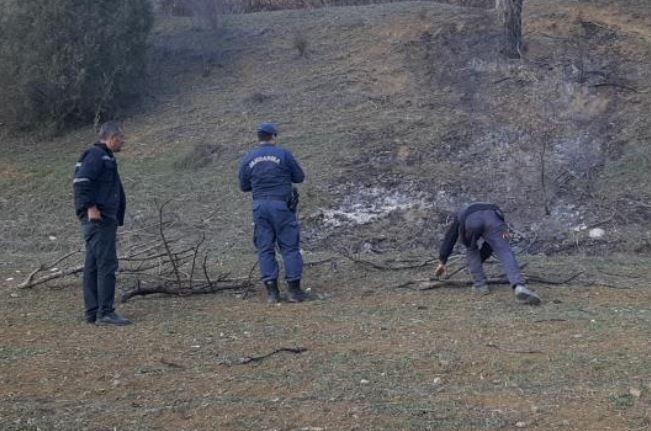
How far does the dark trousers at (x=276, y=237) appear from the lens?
914cm

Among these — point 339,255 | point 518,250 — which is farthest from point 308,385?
point 518,250

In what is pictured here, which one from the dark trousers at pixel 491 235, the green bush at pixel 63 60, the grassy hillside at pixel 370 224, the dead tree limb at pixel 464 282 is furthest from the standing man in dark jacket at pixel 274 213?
the green bush at pixel 63 60

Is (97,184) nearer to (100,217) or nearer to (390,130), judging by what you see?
(100,217)

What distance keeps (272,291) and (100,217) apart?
174cm

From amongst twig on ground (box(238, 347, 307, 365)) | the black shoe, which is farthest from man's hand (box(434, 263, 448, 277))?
the black shoe

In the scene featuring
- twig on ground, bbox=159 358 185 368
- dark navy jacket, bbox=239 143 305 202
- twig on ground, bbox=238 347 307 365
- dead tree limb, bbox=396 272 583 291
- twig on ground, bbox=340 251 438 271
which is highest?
dark navy jacket, bbox=239 143 305 202

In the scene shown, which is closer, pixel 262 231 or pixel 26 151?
pixel 262 231

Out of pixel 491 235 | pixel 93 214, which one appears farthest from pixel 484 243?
pixel 93 214

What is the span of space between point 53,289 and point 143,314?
1.56 m

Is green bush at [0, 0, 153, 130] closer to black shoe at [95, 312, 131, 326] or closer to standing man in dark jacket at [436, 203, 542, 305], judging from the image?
black shoe at [95, 312, 131, 326]

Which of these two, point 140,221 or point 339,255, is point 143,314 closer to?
point 339,255

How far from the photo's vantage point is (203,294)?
955cm

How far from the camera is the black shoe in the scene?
8234 mm

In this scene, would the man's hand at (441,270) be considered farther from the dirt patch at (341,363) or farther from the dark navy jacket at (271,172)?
the dark navy jacket at (271,172)
